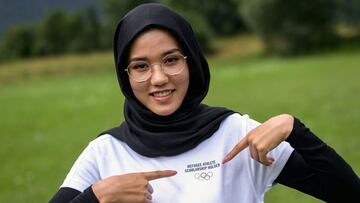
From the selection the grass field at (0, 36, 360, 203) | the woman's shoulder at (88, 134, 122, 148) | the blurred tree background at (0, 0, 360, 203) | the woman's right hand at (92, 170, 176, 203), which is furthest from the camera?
the blurred tree background at (0, 0, 360, 203)

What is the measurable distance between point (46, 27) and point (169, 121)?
67509 millimetres

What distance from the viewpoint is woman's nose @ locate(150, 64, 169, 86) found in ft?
6.61

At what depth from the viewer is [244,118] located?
2166 millimetres

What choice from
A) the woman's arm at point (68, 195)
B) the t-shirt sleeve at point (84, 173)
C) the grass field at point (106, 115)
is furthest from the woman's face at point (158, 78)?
the grass field at point (106, 115)

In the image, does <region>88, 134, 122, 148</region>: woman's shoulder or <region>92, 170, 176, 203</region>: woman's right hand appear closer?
<region>92, 170, 176, 203</region>: woman's right hand

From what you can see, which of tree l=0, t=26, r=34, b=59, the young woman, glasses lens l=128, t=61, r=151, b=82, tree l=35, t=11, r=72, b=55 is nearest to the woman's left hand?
the young woman

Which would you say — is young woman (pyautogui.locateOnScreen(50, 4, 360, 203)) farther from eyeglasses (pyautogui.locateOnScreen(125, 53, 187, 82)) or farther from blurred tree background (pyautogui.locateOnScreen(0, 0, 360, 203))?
blurred tree background (pyautogui.locateOnScreen(0, 0, 360, 203))

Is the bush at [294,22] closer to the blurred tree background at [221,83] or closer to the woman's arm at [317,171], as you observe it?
the blurred tree background at [221,83]

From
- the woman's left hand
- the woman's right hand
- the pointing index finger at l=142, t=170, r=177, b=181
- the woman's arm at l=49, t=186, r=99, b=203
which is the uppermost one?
the woman's left hand

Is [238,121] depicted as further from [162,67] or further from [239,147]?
[162,67]

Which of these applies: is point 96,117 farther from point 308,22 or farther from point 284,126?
point 308,22

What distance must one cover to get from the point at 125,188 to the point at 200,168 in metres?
0.30

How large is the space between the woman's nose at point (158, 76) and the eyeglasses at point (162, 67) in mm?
12

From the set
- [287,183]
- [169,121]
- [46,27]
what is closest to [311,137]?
[287,183]
